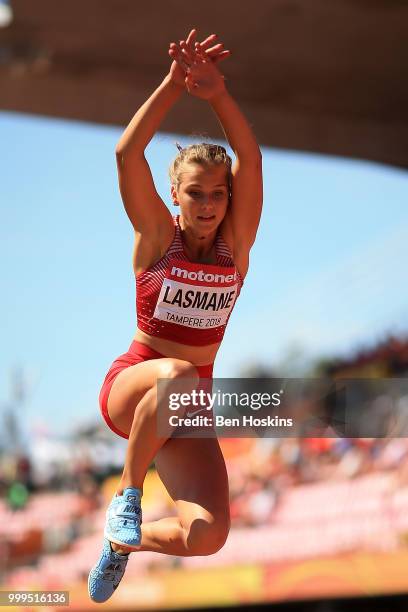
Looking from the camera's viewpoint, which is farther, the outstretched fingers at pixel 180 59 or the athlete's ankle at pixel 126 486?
the athlete's ankle at pixel 126 486

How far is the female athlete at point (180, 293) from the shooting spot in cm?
373

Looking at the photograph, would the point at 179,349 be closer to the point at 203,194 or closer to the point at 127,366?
the point at 127,366

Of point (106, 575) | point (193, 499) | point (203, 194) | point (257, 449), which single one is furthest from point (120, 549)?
point (257, 449)

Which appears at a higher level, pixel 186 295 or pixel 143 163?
pixel 143 163

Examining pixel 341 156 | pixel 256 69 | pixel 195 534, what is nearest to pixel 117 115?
pixel 256 69

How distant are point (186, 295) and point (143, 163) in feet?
1.74

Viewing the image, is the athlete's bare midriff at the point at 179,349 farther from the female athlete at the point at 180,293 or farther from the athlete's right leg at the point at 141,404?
the athlete's right leg at the point at 141,404

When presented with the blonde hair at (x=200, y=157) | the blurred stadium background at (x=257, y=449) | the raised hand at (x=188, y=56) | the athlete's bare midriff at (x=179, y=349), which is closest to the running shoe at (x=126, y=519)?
the athlete's bare midriff at (x=179, y=349)

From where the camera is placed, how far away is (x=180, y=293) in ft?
12.6

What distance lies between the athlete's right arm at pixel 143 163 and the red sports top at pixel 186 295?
142 millimetres

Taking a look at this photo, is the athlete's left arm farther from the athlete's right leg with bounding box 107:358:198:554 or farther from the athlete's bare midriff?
the athlete's right leg with bounding box 107:358:198:554

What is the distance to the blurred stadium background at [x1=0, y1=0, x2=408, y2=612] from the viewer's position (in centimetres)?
998

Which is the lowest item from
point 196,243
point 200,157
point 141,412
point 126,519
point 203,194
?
point 126,519

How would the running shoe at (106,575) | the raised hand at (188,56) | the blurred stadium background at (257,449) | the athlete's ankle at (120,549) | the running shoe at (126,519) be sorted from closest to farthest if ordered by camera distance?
the raised hand at (188,56) < the running shoe at (126,519) < the athlete's ankle at (120,549) < the running shoe at (106,575) < the blurred stadium background at (257,449)
